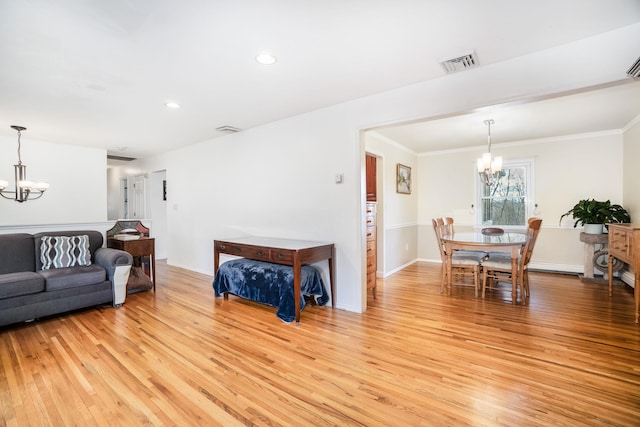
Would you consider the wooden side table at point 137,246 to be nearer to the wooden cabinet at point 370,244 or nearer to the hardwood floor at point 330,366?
the hardwood floor at point 330,366

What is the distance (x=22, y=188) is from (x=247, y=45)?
16.0 ft

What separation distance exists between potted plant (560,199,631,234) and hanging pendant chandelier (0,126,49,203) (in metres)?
8.26

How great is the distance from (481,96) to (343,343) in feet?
7.88

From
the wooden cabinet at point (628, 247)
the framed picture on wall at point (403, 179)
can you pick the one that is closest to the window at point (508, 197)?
the framed picture on wall at point (403, 179)

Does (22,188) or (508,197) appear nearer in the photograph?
(22,188)

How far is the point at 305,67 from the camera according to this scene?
249cm

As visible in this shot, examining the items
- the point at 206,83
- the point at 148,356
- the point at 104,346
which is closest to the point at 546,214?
the point at 206,83

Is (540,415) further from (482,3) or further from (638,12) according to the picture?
(638,12)

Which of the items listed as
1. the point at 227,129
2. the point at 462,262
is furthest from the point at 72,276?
the point at 462,262

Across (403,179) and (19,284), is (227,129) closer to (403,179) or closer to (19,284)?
(19,284)

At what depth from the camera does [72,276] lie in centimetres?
327

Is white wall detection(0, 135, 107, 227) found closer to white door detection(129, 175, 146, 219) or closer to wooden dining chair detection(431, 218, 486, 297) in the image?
white door detection(129, 175, 146, 219)

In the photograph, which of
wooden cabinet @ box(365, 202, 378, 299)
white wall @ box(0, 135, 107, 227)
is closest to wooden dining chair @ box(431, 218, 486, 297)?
wooden cabinet @ box(365, 202, 378, 299)

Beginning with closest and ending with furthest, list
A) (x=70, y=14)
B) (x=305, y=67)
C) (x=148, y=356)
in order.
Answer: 1. (x=70, y=14)
2. (x=148, y=356)
3. (x=305, y=67)
